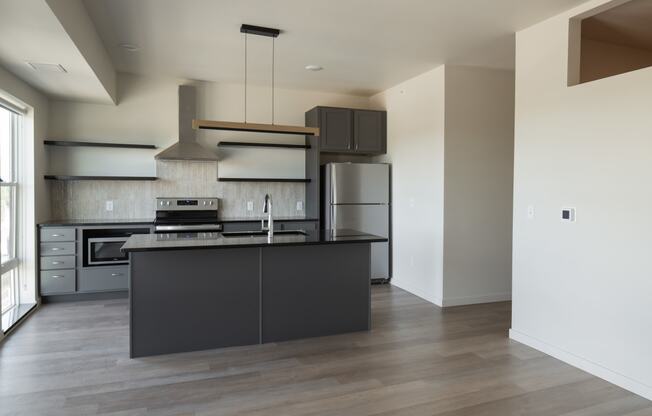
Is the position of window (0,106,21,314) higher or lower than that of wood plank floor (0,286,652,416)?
higher

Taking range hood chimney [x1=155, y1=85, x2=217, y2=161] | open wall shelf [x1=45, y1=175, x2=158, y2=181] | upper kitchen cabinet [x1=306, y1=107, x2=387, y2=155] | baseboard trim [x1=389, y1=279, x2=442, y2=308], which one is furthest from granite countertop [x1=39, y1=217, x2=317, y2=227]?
baseboard trim [x1=389, y1=279, x2=442, y2=308]

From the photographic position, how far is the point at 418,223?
17.7ft

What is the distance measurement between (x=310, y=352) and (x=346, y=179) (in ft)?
9.20

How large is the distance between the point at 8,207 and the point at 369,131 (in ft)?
13.9

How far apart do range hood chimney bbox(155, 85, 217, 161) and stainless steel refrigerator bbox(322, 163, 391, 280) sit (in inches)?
62.3

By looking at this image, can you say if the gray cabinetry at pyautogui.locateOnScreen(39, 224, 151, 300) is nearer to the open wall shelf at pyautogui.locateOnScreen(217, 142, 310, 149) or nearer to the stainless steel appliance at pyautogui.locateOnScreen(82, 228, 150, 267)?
the stainless steel appliance at pyautogui.locateOnScreen(82, 228, 150, 267)

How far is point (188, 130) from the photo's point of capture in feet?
18.7

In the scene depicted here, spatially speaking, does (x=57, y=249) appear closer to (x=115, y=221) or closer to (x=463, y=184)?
(x=115, y=221)

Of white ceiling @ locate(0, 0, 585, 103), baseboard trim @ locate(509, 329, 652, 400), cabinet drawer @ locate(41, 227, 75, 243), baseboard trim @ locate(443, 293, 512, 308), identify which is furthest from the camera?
baseboard trim @ locate(443, 293, 512, 308)

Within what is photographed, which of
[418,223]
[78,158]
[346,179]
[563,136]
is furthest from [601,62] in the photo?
[78,158]

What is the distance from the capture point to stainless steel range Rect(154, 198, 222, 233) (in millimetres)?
5359

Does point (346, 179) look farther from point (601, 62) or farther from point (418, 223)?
point (601, 62)

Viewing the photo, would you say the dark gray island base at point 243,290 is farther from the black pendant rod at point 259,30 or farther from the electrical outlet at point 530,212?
the black pendant rod at point 259,30

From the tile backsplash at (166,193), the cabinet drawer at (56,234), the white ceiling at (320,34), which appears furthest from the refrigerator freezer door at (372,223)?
the cabinet drawer at (56,234)
